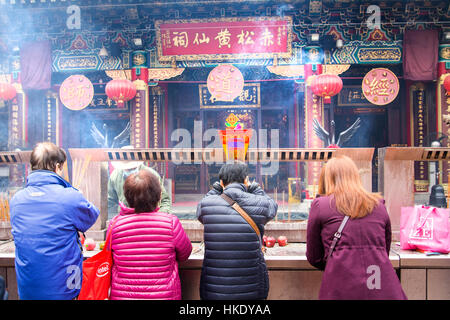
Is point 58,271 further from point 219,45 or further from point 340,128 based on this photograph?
point 340,128

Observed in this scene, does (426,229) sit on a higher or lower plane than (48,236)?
lower

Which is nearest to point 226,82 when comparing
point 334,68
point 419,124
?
point 334,68

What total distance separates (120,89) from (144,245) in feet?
17.2

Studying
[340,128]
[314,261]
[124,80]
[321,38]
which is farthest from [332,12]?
[314,261]

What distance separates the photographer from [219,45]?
6.25 meters

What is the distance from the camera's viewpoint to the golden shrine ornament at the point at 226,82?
227 inches

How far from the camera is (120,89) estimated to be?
6199 millimetres

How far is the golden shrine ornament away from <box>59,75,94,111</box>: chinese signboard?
235 centimetres

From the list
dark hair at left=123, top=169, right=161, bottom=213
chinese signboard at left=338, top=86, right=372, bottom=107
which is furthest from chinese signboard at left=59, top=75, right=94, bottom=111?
chinese signboard at left=338, top=86, right=372, bottom=107

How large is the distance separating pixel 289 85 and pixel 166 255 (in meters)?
6.73

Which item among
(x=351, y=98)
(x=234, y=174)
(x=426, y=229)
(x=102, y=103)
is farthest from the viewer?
(x=102, y=103)

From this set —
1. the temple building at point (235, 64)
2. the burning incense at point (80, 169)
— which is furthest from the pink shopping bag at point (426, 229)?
the temple building at point (235, 64)

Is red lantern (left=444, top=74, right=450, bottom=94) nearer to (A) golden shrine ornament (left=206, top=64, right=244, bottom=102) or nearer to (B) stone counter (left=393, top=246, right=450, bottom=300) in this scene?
(A) golden shrine ornament (left=206, top=64, right=244, bottom=102)

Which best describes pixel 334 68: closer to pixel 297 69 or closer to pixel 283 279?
pixel 297 69
